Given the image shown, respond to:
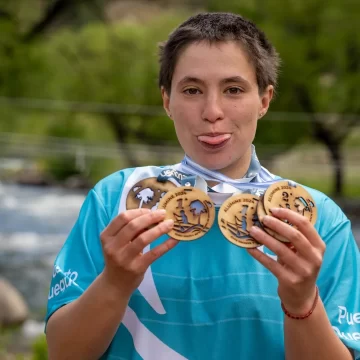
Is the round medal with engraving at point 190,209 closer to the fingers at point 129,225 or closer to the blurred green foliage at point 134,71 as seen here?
the fingers at point 129,225

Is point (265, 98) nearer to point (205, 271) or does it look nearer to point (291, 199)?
point (291, 199)

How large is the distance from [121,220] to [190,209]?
6.3 inches

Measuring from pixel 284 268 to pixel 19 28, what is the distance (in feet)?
38.8

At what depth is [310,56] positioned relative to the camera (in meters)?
12.2

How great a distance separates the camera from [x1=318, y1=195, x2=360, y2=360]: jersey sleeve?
1190 mm

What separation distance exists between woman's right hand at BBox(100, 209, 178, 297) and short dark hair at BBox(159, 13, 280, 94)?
33cm

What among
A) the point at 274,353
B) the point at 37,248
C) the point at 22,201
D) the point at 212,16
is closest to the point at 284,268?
the point at 274,353

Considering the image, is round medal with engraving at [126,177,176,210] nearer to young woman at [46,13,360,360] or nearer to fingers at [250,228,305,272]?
young woman at [46,13,360,360]

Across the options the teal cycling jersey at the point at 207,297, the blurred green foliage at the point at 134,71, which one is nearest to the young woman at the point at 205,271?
the teal cycling jersey at the point at 207,297

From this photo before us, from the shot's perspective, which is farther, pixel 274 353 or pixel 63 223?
pixel 63 223

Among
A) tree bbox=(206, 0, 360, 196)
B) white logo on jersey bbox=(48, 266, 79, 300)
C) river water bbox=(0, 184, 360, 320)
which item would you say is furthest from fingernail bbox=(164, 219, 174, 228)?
tree bbox=(206, 0, 360, 196)

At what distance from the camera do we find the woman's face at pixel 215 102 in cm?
120

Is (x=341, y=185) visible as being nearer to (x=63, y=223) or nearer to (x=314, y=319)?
(x=63, y=223)

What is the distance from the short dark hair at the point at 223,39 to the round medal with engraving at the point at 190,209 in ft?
0.74
